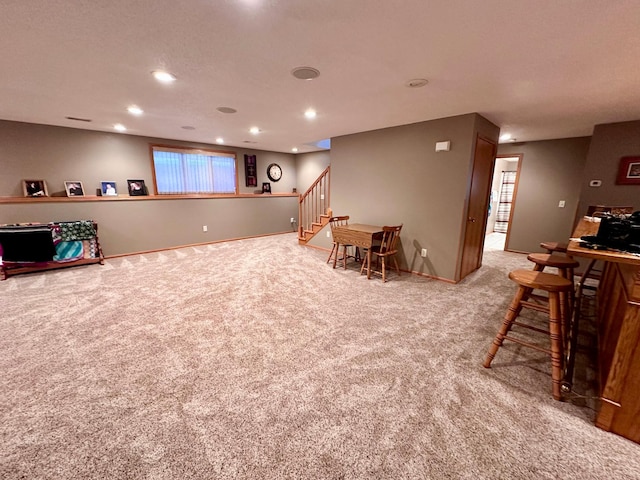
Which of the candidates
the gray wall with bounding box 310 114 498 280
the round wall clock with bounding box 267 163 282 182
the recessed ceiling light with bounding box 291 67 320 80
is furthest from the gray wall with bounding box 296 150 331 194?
the recessed ceiling light with bounding box 291 67 320 80

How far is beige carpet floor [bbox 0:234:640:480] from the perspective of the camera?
1.25m

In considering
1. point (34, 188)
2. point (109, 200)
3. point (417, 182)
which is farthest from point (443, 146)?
point (34, 188)

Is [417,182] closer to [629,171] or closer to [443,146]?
[443,146]

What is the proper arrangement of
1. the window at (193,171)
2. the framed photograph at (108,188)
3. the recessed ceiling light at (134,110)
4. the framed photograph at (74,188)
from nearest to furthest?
the recessed ceiling light at (134,110) → the framed photograph at (74,188) → the framed photograph at (108,188) → the window at (193,171)

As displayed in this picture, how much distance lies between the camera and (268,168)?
6984 millimetres

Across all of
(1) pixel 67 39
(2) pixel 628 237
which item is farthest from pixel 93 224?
(2) pixel 628 237

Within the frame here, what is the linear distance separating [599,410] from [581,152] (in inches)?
196

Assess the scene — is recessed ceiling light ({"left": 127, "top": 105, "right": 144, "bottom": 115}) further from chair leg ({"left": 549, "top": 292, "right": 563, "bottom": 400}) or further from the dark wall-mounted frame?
chair leg ({"left": 549, "top": 292, "right": 563, "bottom": 400})

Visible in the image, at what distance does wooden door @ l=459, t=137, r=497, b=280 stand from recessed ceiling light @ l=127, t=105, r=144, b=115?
4366mm

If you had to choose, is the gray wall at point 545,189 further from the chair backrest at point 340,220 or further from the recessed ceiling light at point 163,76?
the recessed ceiling light at point 163,76

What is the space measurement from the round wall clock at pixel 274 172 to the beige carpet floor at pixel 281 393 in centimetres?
464

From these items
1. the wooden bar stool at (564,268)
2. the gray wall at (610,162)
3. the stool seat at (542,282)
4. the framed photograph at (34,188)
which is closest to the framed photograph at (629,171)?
the gray wall at (610,162)

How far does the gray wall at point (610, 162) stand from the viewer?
3.50m

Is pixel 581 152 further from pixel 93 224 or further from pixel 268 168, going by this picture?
pixel 93 224
